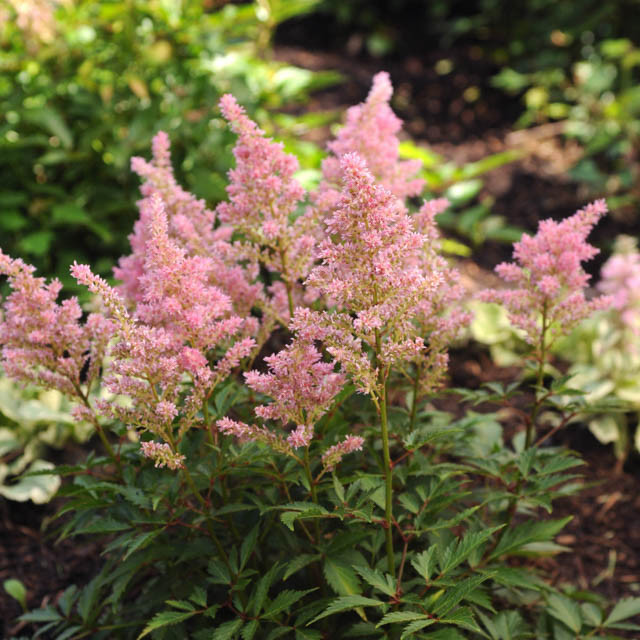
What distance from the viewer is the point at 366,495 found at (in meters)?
2.00

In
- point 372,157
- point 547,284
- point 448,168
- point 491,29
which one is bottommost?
point 547,284

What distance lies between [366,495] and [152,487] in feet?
1.88

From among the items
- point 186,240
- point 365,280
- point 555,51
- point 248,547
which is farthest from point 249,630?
point 555,51

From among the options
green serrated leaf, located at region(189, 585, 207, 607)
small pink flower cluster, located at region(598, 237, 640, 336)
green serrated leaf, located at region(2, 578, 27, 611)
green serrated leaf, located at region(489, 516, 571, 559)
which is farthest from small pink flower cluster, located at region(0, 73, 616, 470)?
small pink flower cluster, located at region(598, 237, 640, 336)

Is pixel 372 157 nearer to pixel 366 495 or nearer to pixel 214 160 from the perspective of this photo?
pixel 366 495

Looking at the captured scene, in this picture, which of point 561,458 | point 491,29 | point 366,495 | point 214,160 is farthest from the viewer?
point 491,29

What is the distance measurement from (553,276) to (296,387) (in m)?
0.92

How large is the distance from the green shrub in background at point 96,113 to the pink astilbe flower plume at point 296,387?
8.67 ft

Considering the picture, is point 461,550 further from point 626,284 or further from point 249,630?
point 626,284

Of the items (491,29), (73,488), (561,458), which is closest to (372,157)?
(561,458)

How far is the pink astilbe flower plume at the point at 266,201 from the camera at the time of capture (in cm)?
213

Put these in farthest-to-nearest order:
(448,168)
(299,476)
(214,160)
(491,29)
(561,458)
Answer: (491,29) < (448,168) < (214,160) < (561,458) < (299,476)

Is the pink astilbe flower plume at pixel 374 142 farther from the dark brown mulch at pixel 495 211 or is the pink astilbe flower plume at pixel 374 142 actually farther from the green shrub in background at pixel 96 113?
the green shrub in background at pixel 96 113

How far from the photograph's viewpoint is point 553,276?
233 centimetres
